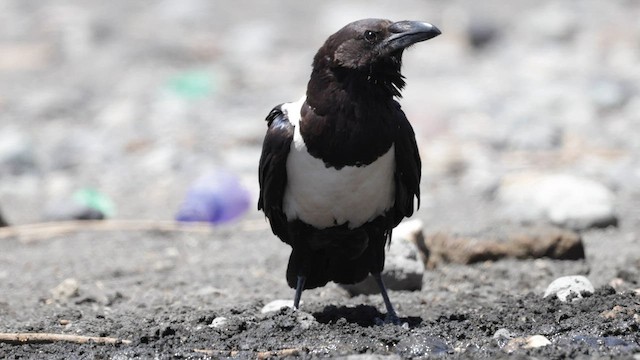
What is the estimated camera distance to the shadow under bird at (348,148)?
4.77m

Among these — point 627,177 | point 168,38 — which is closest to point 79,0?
point 168,38

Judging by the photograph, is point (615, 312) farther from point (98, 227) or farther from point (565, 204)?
point (98, 227)

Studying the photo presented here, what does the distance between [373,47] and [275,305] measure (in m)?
1.27

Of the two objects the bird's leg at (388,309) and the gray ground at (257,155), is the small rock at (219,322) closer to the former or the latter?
the gray ground at (257,155)

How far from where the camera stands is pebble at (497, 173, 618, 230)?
7066 millimetres

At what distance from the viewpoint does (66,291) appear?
229 inches

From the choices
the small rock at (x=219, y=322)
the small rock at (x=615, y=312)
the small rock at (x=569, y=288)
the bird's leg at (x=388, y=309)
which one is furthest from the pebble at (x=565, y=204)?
the small rock at (x=219, y=322)

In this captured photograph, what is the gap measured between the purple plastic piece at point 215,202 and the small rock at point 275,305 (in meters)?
2.52

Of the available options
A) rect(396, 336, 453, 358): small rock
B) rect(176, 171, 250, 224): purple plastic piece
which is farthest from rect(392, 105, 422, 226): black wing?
rect(176, 171, 250, 224): purple plastic piece

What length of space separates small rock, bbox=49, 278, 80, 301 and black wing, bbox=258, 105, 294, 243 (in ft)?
4.08

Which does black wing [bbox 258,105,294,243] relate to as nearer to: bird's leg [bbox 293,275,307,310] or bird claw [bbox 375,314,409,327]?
bird's leg [bbox 293,275,307,310]

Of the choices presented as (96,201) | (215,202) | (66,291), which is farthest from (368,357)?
(96,201)

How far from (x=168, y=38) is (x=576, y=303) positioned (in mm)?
10953

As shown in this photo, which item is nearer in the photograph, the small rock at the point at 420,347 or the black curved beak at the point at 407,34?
the small rock at the point at 420,347
